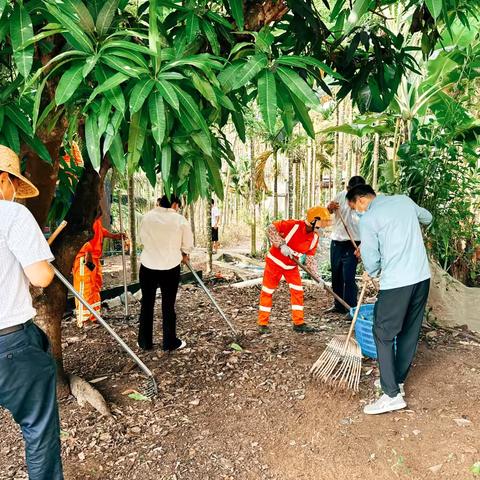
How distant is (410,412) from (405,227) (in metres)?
1.27

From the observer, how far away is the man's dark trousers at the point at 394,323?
10.2ft

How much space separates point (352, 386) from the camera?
345cm

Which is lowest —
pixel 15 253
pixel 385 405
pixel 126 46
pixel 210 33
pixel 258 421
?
pixel 258 421

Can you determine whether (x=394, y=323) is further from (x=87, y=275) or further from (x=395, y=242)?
(x=87, y=275)

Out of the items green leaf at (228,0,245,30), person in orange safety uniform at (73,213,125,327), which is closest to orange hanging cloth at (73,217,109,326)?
person in orange safety uniform at (73,213,125,327)

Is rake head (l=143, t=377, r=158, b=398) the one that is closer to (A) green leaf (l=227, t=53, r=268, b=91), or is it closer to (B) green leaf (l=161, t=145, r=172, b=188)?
(B) green leaf (l=161, t=145, r=172, b=188)

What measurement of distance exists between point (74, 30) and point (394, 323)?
2.59 meters

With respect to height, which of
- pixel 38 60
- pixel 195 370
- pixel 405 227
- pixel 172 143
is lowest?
pixel 195 370

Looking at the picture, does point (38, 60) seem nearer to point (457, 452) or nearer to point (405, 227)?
point (405, 227)

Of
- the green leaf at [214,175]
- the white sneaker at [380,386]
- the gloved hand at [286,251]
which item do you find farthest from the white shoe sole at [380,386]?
the green leaf at [214,175]

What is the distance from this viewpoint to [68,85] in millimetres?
1568

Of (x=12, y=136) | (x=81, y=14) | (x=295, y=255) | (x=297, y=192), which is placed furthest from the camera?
(x=297, y=192)

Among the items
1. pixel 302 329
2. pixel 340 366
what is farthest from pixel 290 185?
pixel 340 366

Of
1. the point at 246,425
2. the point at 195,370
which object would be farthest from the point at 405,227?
the point at 195,370
